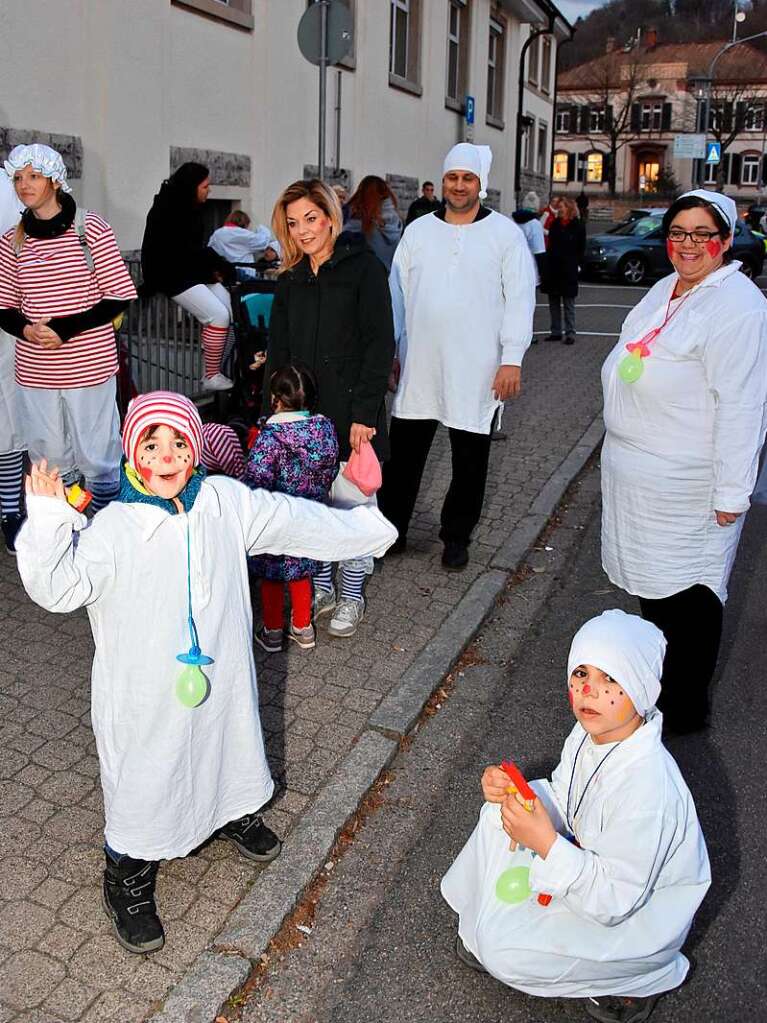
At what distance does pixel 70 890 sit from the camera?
3447mm

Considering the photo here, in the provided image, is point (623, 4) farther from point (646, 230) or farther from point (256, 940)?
point (256, 940)

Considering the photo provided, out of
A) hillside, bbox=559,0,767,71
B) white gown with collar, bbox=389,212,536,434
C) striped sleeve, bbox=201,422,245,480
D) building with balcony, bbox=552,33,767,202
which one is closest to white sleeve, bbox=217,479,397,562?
striped sleeve, bbox=201,422,245,480

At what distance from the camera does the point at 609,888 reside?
2713 millimetres

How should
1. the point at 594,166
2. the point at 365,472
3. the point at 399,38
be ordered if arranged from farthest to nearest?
the point at 594,166, the point at 399,38, the point at 365,472

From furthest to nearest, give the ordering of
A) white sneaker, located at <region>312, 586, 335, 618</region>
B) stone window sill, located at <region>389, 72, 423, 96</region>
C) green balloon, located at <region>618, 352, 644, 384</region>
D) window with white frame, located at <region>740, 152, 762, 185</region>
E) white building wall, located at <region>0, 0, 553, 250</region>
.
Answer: window with white frame, located at <region>740, 152, 762, 185</region>, stone window sill, located at <region>389, 72, 423, 96</region>, white building wall, located at <region>0, 0, 553, 250</region>, white sneaker, located at <region>312, 586, 335, 618</region>, green balloon, located at <region>618, 352, 644, 384</region>

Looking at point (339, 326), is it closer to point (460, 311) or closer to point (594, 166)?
point (460, 311)

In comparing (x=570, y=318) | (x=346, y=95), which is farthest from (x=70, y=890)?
(x=346, y=95)

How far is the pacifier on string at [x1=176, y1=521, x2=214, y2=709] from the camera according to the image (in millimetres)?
3035

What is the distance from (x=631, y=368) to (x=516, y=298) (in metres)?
1.79

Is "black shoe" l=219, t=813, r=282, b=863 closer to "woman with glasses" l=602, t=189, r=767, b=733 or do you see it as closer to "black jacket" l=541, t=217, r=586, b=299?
"woman with glasses" l=602, t=189, r=767, b=733

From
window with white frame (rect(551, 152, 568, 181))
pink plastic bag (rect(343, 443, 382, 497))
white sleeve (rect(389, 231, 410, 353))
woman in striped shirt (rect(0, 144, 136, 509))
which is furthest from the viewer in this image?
window with white frame (rect(551, 152, 568, 181))

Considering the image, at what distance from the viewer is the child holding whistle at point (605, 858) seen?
273 cm

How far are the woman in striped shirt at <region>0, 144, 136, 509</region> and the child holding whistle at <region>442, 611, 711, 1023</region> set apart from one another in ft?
10.7

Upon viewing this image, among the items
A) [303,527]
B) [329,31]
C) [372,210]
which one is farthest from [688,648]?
[329,31]
